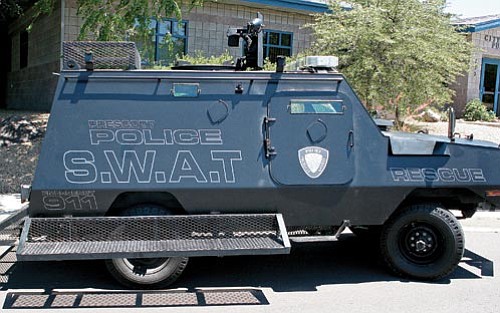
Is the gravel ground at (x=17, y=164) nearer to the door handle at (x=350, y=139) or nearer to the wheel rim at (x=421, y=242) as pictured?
the door handle at (x=350, y=139)

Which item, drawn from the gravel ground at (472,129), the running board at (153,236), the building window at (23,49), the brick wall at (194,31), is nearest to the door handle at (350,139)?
the running board at (153,236)

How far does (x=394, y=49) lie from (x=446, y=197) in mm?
5967

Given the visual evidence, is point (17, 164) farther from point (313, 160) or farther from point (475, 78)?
point (475, 78)

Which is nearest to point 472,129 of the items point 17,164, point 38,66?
point 17,164

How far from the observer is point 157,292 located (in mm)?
5488

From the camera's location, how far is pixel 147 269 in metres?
5.50

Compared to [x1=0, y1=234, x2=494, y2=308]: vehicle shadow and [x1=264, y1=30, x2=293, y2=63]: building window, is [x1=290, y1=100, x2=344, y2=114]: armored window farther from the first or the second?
[x1=264, y1=30, x2=293, y2=63]: building window

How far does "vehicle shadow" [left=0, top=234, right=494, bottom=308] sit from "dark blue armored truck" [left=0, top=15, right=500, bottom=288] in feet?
0.98

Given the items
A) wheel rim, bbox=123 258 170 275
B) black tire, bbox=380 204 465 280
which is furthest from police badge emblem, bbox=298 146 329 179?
wheel rim, bbox=123 258 170 275

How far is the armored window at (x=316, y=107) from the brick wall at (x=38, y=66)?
12314 millimetres

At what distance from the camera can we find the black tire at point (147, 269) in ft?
17.9

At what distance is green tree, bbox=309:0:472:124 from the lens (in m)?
11.5

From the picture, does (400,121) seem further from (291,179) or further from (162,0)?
(291,179)

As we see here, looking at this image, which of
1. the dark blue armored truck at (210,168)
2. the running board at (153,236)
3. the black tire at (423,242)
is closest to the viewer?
the running board at (153,236)
